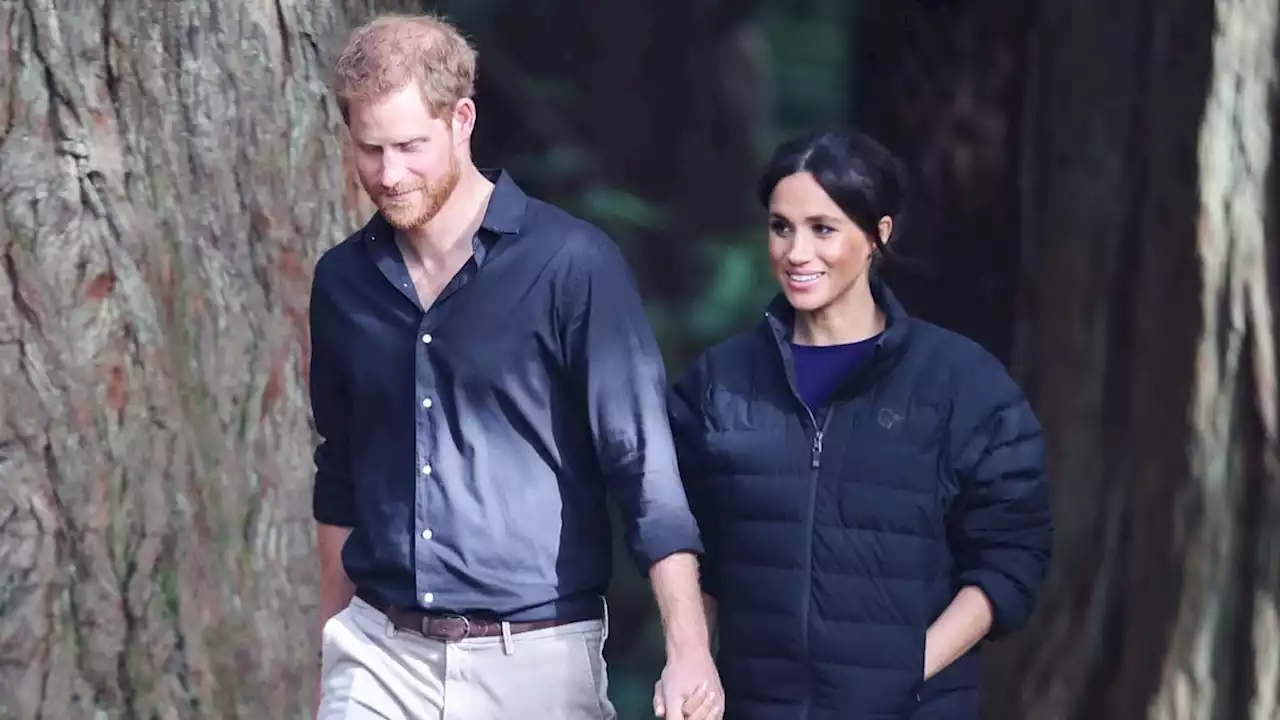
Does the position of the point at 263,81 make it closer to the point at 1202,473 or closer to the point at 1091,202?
the point at 1091,202

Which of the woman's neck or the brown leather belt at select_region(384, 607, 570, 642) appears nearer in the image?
the brown leather belt at select_region(384, 607, 570, 642)

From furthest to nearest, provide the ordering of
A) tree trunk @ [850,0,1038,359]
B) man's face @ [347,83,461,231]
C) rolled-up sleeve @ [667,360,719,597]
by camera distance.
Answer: tree trunk @ [850,0,1038,359] < rolled-up sleeve @ [667,360,719,597] < man's face @ [347,83,461,231]

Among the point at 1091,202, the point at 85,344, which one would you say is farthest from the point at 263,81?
the point at 1091,202

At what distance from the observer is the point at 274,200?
3.80m

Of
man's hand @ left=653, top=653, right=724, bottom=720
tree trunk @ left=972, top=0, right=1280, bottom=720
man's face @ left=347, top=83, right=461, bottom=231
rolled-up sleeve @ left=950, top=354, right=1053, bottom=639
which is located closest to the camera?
man's hand @ left=653, top=653, right=724, bottom=720

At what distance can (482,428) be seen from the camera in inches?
103

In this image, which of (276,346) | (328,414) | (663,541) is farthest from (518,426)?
(276,346)

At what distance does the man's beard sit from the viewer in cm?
257

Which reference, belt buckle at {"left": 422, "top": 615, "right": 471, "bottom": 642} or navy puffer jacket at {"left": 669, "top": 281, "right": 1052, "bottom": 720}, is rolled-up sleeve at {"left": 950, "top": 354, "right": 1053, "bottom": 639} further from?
belt buckle at {"left": 422, "top": 615, "right": 471, "bottom": 642}

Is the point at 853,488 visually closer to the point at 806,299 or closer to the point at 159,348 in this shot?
the point at 806,299

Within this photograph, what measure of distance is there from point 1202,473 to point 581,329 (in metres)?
1.39

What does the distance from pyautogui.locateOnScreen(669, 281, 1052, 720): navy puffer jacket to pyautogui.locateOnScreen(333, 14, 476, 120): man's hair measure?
2.07 feet

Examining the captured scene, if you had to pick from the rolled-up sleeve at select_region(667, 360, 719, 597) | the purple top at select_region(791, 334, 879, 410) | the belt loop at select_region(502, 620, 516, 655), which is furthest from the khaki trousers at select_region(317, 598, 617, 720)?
the purple top at select_region(791, 334, 879, 410)

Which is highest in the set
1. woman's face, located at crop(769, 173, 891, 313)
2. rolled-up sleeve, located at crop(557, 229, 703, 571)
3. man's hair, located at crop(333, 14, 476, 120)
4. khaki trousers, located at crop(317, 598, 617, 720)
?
man's hair, located at crop(333, 14, 476, 120)
